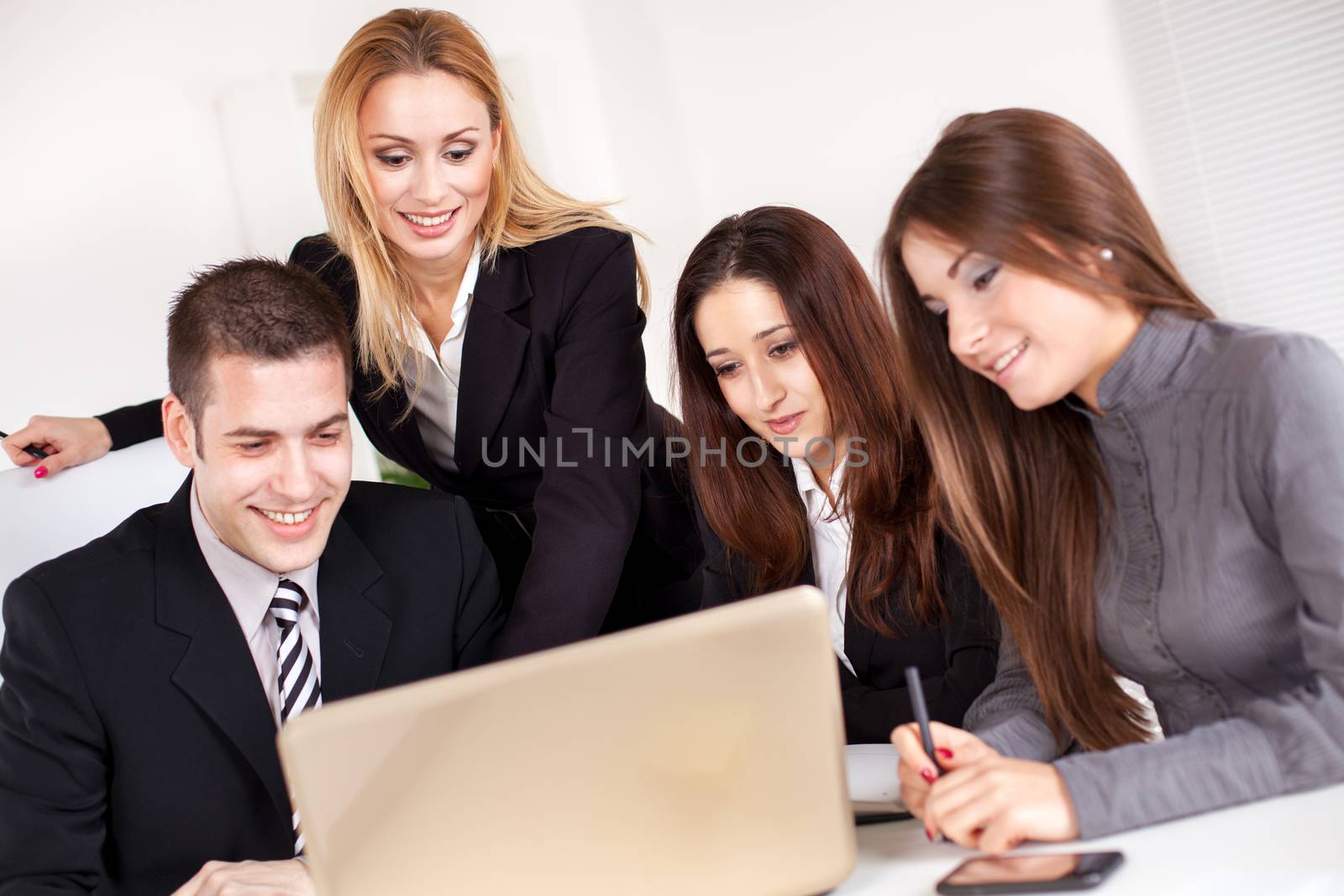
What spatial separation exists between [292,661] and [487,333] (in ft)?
2.63

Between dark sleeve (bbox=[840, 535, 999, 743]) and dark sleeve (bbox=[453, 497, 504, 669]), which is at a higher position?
dark sleeve (bbox=[453, 497, 504, 669])

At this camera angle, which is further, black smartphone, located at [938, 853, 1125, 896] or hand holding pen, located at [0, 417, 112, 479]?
hand holding pen, located at [0, 417, 112, 479]

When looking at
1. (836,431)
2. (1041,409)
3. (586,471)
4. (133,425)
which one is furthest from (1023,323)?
(133,425)

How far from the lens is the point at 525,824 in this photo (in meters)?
1.10

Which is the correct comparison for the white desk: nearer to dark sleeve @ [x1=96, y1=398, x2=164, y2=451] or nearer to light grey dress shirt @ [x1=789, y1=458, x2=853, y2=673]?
light grey dress shirt @ [x1=789, y1=458, x2=853, y2=673]

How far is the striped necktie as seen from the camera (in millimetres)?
1924

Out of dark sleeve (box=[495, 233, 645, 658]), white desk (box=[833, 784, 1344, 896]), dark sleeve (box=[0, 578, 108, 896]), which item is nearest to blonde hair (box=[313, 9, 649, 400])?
dark sleeve (box=[495, 233, 645, 658])

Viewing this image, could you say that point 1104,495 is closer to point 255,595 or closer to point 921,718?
point 921,718

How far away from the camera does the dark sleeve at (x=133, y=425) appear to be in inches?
93.4

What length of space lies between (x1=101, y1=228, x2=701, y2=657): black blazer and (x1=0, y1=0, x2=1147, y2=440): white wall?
1685 mm

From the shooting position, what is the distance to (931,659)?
2195 millimetres

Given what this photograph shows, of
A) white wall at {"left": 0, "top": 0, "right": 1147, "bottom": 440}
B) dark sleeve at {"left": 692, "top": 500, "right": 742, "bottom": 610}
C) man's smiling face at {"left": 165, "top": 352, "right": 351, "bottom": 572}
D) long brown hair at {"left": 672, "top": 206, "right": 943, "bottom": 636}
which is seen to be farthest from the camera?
white wall at {"left": 0, "top": 0, "right": 1147, "bottom": 440}

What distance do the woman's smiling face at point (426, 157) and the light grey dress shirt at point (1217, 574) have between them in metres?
1.33

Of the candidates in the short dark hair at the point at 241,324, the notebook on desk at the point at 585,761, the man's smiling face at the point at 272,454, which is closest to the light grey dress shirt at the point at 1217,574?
the notebook on desk at the point at 585,761
